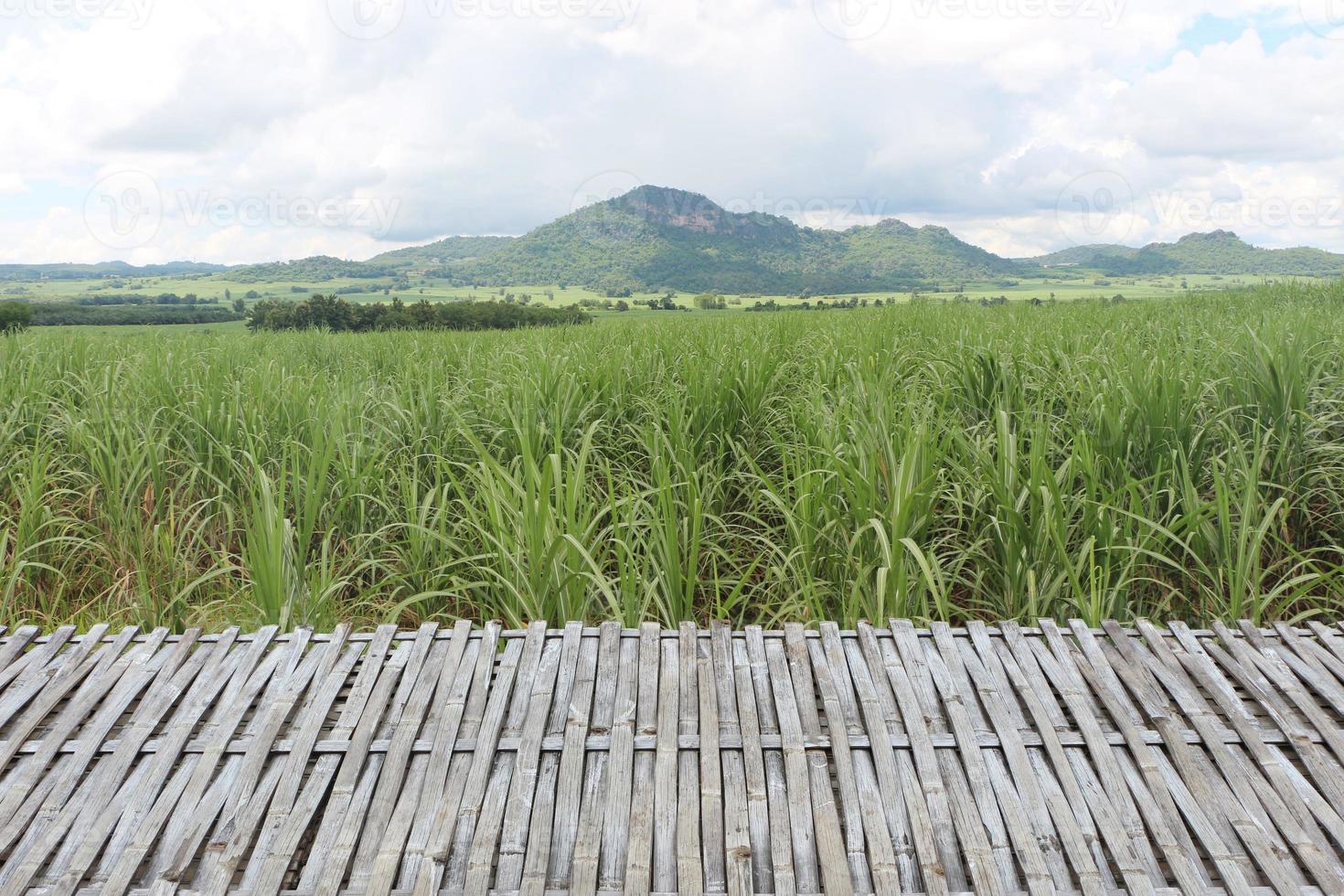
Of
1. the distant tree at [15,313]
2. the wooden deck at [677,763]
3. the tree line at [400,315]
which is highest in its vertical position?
the distant tree at [15,313]

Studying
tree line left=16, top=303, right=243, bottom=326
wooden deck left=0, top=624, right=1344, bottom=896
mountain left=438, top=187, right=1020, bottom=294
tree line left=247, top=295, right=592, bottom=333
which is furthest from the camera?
mountain left=438, top=187, right=1020, bottom=294

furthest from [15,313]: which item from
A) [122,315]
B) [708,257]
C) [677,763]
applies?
[708,257]

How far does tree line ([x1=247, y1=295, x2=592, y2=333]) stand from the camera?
1622 centimetres

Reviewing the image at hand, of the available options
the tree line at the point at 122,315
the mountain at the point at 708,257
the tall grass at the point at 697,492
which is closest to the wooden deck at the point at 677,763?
the tall grass at the point at 697,492

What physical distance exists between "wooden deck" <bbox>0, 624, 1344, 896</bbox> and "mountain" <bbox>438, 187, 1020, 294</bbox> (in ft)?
149

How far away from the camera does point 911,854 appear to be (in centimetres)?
127

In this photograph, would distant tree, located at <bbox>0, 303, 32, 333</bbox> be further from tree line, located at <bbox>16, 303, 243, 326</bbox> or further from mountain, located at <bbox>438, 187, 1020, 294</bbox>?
mountain, located at <bbox>438, 187, 1020, 294</bbox>

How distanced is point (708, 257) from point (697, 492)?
6272 centimetres

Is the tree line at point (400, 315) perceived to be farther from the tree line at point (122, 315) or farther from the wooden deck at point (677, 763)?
the wooden deck at point (677, 763)

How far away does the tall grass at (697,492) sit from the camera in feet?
7.91

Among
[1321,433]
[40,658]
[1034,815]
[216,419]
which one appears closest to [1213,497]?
[1321,433]

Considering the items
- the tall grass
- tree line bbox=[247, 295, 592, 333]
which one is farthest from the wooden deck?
tree line bbox=[247, 295, 592, 333]

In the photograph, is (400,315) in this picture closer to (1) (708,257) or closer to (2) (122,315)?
(2) (122,315)

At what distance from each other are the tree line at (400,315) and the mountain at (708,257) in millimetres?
25261
